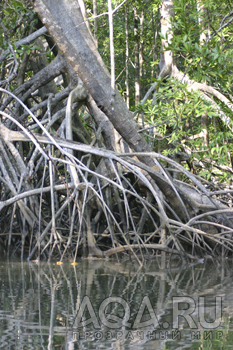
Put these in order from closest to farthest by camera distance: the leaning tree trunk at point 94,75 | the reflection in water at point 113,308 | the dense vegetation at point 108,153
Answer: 1. the reflection in water at point 113,308
2. the dense vegetation at point 108,153
3. the leaning tree trunk at point 94,75

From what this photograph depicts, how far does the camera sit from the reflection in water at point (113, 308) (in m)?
2.07

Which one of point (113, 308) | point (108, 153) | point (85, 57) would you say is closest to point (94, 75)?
point (85, 57)

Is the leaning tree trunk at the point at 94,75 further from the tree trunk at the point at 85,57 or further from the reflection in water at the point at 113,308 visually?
the reflection in water at the point at 113,308

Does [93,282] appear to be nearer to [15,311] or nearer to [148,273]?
[148,273]

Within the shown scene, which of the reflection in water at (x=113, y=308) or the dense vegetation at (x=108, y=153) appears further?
the dense vegetation at (x=108, y=153)

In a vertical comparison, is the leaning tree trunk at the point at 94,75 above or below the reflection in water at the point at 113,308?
above

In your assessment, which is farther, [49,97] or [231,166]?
[231,166]

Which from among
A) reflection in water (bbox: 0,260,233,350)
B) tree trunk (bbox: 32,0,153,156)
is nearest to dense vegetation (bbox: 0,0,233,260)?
tree trunk (bbox: 32,0,153,156)

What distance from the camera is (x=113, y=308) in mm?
2605

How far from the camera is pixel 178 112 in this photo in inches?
178

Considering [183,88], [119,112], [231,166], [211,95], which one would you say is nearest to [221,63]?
[183,88]

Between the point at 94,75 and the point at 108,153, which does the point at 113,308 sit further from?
the point at 94,75

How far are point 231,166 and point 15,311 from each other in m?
3.67

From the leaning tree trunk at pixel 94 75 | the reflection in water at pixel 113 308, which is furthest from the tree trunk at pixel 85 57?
the reflection in water at pixel 113 308
